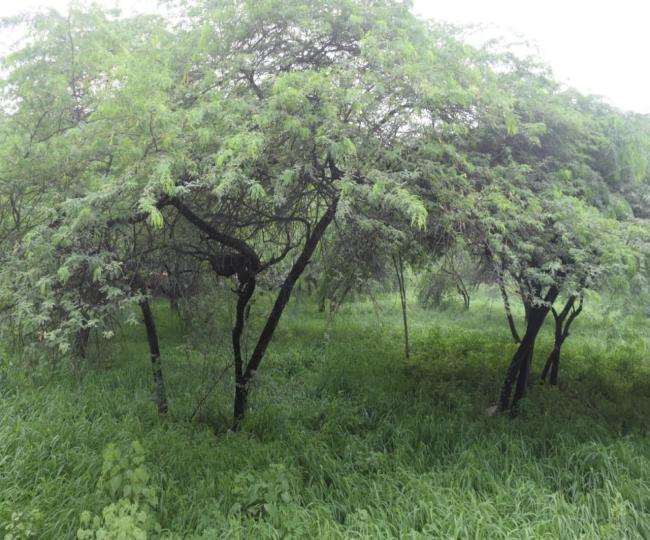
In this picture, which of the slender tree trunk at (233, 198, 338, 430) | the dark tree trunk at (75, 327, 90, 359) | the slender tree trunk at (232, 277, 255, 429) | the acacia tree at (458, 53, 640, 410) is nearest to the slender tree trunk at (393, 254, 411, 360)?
the slender tree trunk at (233, 198, 338, 430)

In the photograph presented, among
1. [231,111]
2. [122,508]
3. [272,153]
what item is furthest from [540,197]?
[122,508]

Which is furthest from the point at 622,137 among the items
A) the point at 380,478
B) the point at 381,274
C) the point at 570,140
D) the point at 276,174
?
the point at 380,478

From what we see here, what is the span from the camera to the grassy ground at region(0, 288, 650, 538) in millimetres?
3770

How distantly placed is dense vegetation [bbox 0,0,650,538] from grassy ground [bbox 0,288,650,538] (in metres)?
0.03

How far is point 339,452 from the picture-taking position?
5281mm

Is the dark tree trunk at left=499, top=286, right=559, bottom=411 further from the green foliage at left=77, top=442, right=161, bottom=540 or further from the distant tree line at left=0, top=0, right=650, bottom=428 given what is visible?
the green foliage at left=77, top=442, right=161, bottom=540

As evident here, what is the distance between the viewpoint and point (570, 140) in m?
5.46

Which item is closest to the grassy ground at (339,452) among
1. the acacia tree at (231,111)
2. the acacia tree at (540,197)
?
the acacia tree at (540,197)

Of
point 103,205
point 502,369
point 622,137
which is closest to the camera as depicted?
point 103,205

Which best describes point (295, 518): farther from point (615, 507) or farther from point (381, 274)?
point (381, 274)

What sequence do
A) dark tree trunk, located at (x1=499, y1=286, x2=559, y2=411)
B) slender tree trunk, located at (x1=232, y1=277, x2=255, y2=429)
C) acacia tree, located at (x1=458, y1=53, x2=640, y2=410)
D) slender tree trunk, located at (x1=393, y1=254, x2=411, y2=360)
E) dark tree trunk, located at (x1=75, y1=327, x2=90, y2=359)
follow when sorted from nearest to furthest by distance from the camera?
acacia tree, located at (x1=458, y1=53, x2=640, y2=410) → dark tree trunk, located at (x1=75, y1=327, x2=90, y2=359) → slender tree trunk, located at (x1=232, y1=277, x2=255, y2=429) → dark tree trunk, located at (x1=499, y1=286, x2=559, y2=411) → slender tree trunk, located at (x1=393, y1=254, x2=411, y2=360)

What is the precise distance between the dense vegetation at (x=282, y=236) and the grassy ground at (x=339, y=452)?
1.4 inches

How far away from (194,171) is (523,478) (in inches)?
157

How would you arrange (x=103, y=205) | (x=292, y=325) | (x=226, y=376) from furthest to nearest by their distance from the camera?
(x=292, y=325) → (x=226, y=376) → (x=103, y=205)
